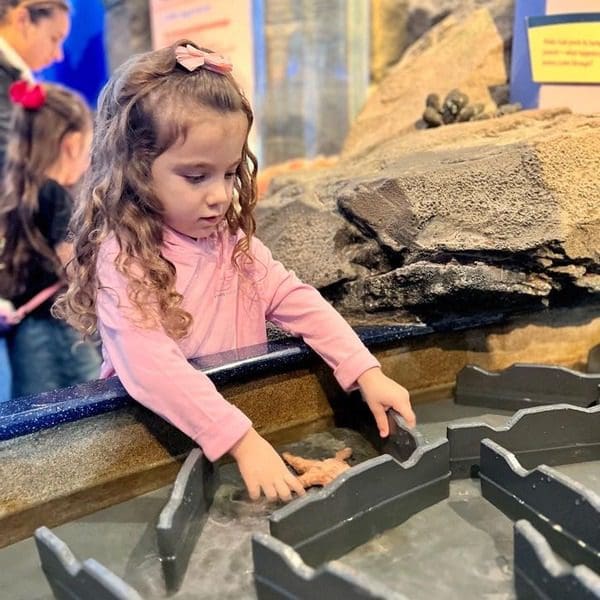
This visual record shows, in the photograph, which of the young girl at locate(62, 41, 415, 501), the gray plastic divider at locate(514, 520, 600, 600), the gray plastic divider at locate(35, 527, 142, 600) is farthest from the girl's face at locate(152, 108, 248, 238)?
the gray plastic divider at locate(514, 520, 600, 600)

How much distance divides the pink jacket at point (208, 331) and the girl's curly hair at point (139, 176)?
0.09 feet

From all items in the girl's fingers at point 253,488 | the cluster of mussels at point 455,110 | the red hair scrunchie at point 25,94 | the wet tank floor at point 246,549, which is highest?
the red hair scrunchie at point 25,94

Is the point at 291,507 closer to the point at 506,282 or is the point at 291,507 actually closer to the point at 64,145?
the point at 506,282

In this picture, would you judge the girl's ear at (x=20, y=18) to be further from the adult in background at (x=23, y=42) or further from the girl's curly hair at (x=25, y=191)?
the girl's curly hair at (x=25, y=191)

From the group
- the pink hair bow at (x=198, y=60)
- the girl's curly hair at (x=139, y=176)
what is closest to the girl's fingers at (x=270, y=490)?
the girl's curly hair at (x=139, y=176)

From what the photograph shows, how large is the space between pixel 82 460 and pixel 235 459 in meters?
0.20

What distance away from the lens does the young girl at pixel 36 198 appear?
1.85m

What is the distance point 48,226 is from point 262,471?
1.21 m

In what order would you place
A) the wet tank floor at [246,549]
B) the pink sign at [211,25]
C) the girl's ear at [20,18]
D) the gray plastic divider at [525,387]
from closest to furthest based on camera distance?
the wet tank floor at [246,549], the gray plastic divider at [525,387], the girl's ear at [20,18], the pink sign at [211,25]

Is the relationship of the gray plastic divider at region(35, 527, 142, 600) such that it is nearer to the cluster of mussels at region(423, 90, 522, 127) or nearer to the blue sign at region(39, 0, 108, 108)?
the cluster of mussels at region(423, 90, 522, 127)

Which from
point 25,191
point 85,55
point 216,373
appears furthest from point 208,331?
point 85,55

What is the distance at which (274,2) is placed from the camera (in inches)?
93.8

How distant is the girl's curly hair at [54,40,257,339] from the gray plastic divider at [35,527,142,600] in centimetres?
30

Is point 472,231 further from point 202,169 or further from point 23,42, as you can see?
point 23,42
